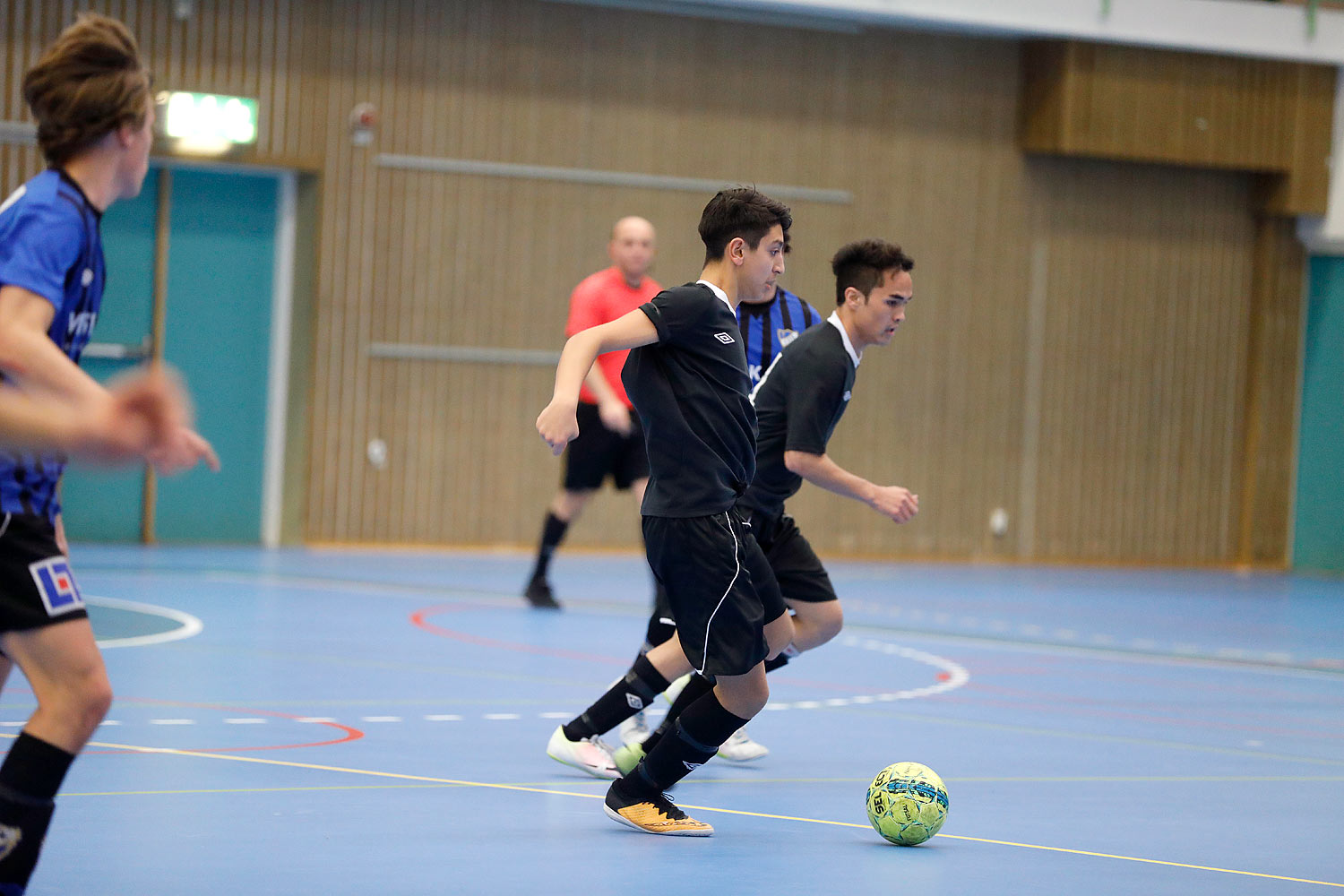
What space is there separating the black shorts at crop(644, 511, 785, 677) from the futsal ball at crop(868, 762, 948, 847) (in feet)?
1.56

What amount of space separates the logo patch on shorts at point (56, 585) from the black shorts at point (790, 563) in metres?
2.62

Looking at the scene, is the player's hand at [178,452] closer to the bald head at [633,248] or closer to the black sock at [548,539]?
the bald head at [633,248]

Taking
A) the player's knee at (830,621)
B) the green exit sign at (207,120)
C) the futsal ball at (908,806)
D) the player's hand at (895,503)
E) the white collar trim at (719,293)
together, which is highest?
the green exit sign at (207,120)

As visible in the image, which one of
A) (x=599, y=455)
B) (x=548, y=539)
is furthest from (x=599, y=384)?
(x=548, y=539)

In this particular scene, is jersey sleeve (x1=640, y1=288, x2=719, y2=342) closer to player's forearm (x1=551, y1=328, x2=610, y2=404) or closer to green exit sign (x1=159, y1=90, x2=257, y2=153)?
player's forearm (x1=551, y1=328, x2=610, y2=404)

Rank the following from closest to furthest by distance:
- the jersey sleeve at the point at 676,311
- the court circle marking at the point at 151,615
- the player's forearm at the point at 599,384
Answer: the jersey sleeve at the point at 676,311 < the court circle marking at the point at 151,615 < the player's forearm at the point at 599,384

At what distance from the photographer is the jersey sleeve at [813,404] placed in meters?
4.87

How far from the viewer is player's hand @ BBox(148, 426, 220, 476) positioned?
2283 millimetres

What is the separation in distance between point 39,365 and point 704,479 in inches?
74.4

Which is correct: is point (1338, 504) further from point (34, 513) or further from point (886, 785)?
point (34, 513)

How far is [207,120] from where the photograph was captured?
484 inches

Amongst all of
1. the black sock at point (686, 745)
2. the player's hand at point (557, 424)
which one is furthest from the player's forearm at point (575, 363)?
the black sock at point (686, 745)

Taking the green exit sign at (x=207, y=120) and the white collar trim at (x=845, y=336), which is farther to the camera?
the green exit sign at (x=207, y=120)

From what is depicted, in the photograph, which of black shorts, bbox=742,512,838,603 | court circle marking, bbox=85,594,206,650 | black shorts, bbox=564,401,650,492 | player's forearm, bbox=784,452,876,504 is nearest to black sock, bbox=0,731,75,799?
player's forearm, bbox=784,452,876,504
